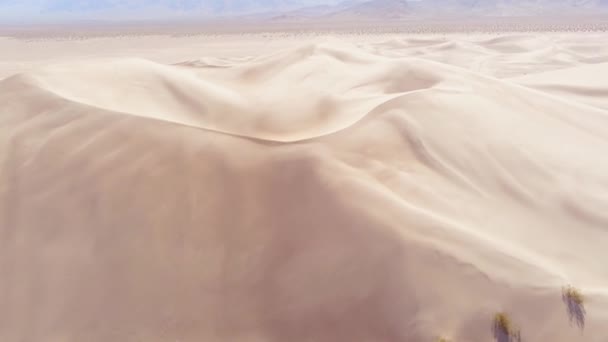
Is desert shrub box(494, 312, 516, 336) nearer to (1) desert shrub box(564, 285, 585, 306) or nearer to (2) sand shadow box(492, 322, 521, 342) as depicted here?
(2) sand shadow box(492, 322, 521, 342)

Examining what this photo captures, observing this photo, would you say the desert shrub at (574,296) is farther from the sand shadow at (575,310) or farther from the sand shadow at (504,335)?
the sand shadow at (504,335)

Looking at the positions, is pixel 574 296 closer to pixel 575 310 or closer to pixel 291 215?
pixel 575 310

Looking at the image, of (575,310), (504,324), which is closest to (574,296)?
(575,310)

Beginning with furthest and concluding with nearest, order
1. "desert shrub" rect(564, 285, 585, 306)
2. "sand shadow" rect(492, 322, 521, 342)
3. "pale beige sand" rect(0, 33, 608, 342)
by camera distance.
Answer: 1. "pale beige sand" rect(0, 33, 608, 342)
2. "desert shrub" rect(564, 285, 585, 306)
3. "sand shadow" rect(492, 322, 521, 342)

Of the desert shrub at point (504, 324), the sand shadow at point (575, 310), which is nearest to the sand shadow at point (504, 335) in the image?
the desert shrub at point (504, 324)

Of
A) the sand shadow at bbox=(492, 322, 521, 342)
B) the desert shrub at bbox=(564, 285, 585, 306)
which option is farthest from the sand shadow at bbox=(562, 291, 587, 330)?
the sand shadow at bbox=(492, 322, 521, 342)

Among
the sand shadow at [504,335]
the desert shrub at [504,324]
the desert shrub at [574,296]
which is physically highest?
the desert shrub at [574,296]

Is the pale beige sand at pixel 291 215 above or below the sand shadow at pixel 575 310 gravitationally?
above
